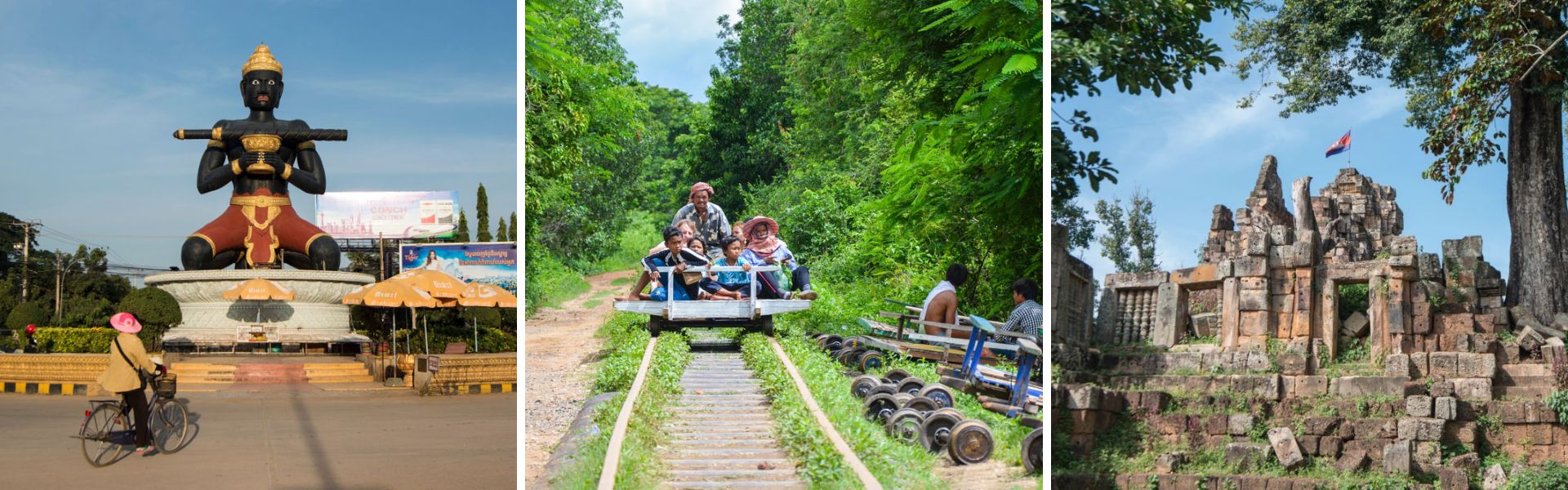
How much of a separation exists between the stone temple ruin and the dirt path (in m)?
4.50

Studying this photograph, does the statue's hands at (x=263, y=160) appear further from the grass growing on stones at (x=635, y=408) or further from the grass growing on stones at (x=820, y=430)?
the grass growing on stones at (x=820, y=430)

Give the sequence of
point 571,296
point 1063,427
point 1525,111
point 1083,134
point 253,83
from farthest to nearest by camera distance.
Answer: point 253,83
point 1525,111
point 1063,427
point 1083,134
point 571,296

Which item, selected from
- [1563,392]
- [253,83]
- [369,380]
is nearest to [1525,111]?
[1563,392]

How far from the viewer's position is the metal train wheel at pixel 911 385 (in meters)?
5.27

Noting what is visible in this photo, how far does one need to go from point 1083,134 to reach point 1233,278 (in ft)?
16.0

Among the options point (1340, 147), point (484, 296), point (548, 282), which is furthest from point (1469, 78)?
point (484, 296)

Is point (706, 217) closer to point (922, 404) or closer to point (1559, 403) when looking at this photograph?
point (922, 404)

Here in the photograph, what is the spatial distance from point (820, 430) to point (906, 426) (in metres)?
0.50

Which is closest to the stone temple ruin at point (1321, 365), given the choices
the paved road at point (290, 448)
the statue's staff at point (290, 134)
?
the paved road at point (290, 448)

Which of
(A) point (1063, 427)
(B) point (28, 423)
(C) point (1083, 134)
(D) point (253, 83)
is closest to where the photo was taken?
(C) point (1083, 134)

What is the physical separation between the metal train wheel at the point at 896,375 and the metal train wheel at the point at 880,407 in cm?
27

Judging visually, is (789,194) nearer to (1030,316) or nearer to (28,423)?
(1030,316)

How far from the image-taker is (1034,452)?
5430 millimetres

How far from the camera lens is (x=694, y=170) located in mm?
5637
